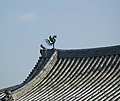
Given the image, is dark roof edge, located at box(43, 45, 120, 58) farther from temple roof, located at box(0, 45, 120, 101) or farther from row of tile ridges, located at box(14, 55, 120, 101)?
row of tile ridges, located at box(14, 55, 120, 101)

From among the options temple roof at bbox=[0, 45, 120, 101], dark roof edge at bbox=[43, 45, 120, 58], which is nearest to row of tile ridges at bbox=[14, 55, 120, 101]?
temple roof at bbox=[0, 45, 120, 101]

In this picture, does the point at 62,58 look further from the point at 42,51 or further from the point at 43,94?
the point at 43,94

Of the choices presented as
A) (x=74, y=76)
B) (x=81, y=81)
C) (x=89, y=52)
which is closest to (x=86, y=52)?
(x=89, y=52)

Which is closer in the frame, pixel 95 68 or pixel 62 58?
pixel 95 68

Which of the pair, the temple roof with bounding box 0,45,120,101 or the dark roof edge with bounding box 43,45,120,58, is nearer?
the temple roof with bounding box 0,45,120,101

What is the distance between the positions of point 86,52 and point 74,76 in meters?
1.65

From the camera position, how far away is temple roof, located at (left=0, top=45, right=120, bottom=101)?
49.3 feet

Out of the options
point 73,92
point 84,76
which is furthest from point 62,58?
point 73,92

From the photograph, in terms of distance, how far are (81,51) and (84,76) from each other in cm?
193

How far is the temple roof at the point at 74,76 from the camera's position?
15.0m

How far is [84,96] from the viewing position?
48.2 feet

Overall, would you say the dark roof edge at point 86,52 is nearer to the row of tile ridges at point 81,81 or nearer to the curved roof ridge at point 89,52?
the curved roof ridge at point 89,52

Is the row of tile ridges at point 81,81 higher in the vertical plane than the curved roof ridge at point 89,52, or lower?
lower

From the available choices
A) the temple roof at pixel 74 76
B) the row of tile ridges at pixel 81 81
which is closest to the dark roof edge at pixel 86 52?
the temple roof at pixel 74 76
